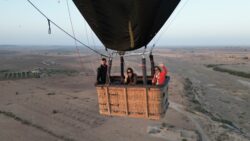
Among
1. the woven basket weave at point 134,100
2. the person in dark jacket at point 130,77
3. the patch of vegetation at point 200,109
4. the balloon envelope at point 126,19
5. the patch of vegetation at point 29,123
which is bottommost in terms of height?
the patch of vegetation at point 200,109

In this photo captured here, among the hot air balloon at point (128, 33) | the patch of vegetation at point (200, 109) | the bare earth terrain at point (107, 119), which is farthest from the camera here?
the patch of vegetation at point (200, 109)

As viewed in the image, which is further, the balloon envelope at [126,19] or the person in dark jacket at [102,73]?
the person in dark jacket at [102,73]

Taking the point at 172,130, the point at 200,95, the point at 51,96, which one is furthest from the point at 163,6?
the point at 200,95

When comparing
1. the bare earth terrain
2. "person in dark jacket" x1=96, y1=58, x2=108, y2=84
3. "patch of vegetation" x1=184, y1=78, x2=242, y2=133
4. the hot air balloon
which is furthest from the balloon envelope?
"patch of vegetation" x1=184, y1=78, x2=242, y2=133

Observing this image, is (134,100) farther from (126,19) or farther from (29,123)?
(29,123)

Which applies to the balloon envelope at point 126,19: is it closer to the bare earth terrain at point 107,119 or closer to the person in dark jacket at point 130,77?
the person in dark jacket at point 130,77

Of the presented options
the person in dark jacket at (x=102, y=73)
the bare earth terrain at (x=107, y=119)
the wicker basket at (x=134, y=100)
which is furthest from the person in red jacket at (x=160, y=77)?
the bare earth terrain at (x=107, y=119)

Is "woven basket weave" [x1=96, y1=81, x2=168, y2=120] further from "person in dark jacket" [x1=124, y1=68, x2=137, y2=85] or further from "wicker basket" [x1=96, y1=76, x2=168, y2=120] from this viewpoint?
"person in dark jacket" [x1=124, y1=68, x2=137, y2=85]
